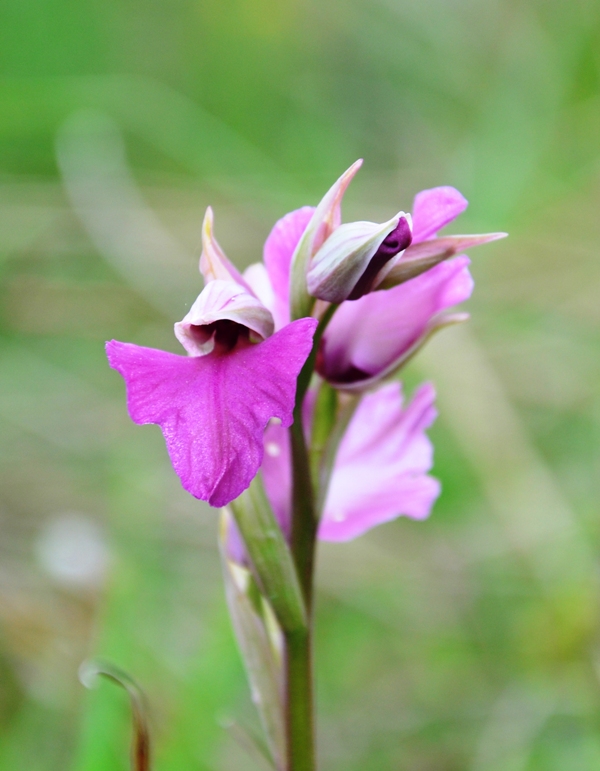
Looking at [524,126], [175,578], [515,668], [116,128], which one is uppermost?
[524,126]

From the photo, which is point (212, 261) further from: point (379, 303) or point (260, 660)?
point (260, 660)

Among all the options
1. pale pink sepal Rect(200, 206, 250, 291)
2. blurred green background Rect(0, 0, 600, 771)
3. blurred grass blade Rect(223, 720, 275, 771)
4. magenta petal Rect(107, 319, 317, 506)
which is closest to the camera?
magenta petal Rect(107, 319, 317, 506)

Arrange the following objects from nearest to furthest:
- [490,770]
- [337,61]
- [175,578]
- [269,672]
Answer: [269,672]
[490,770]
[175,578]
[337,61]

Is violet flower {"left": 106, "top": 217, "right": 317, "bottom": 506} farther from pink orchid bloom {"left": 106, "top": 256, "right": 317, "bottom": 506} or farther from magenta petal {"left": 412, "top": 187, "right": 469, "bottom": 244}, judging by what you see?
magenta petal {"left": 412, "top": 187, "right": 469, "bottom": 244}

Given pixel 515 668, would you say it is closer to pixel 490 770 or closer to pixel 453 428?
pixel 490 770

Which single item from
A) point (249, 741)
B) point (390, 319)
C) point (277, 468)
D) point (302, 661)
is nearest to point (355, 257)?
point (390, 319)

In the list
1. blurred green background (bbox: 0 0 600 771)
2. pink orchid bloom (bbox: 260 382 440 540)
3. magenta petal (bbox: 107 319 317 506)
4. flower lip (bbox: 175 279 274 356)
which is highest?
flower lip (bbox: 175 279 274 356)

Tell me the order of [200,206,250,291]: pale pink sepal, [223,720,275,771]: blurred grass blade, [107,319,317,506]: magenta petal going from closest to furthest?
[107,319,317,506]: magenta petal < [200,206,250,291]: pale pink sepal < [223,720,275,771]: blurred grass blade

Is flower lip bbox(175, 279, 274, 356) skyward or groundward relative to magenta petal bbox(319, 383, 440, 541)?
skyward

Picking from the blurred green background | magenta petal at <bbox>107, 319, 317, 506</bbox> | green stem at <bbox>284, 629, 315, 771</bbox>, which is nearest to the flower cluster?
magenta petal at <bbox>107, 319, 317, 506</bbox>

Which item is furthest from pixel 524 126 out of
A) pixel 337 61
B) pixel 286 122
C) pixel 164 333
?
pixel 164 333
